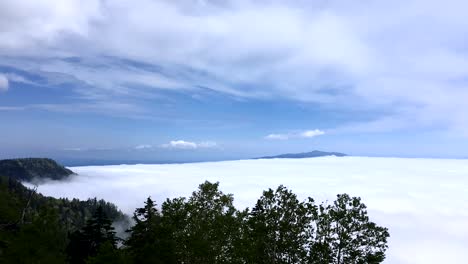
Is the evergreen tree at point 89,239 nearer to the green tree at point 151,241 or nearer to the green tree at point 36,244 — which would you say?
the green tree at point 151,241

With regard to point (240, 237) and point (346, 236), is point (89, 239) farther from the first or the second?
point (346, 236)

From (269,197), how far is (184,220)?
26.0 feet

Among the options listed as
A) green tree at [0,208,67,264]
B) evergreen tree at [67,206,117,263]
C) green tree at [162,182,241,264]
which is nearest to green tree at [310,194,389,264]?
green tree at [162,182,241,264]

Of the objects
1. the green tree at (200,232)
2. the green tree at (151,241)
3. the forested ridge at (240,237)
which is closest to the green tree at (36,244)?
the forested ridge at (240,237)

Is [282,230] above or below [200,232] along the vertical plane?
above

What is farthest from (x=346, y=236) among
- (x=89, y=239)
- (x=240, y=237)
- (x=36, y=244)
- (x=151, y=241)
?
(x=89, y=239)

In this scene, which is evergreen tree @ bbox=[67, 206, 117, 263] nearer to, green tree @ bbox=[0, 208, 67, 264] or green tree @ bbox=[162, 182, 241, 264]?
green tree @ bbox=[162, 182, 241, 264]

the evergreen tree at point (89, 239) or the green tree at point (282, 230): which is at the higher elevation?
the green tree at point (282, 230)

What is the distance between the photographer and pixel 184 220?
32.9 meters

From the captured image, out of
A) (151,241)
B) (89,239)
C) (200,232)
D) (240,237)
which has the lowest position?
(89,239)

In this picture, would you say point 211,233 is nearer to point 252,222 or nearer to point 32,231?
point 252,222

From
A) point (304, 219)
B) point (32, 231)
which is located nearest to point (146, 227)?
point (32, 231)

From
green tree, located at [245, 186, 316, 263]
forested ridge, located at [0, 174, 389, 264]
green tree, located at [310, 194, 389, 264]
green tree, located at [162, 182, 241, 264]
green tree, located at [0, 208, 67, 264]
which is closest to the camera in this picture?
green tree, located at [0, 208, 67, 264]

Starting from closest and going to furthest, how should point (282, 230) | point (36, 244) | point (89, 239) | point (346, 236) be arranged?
point (36, 244)
point (346, 236)
point (282, 230)
point (89, 239)
